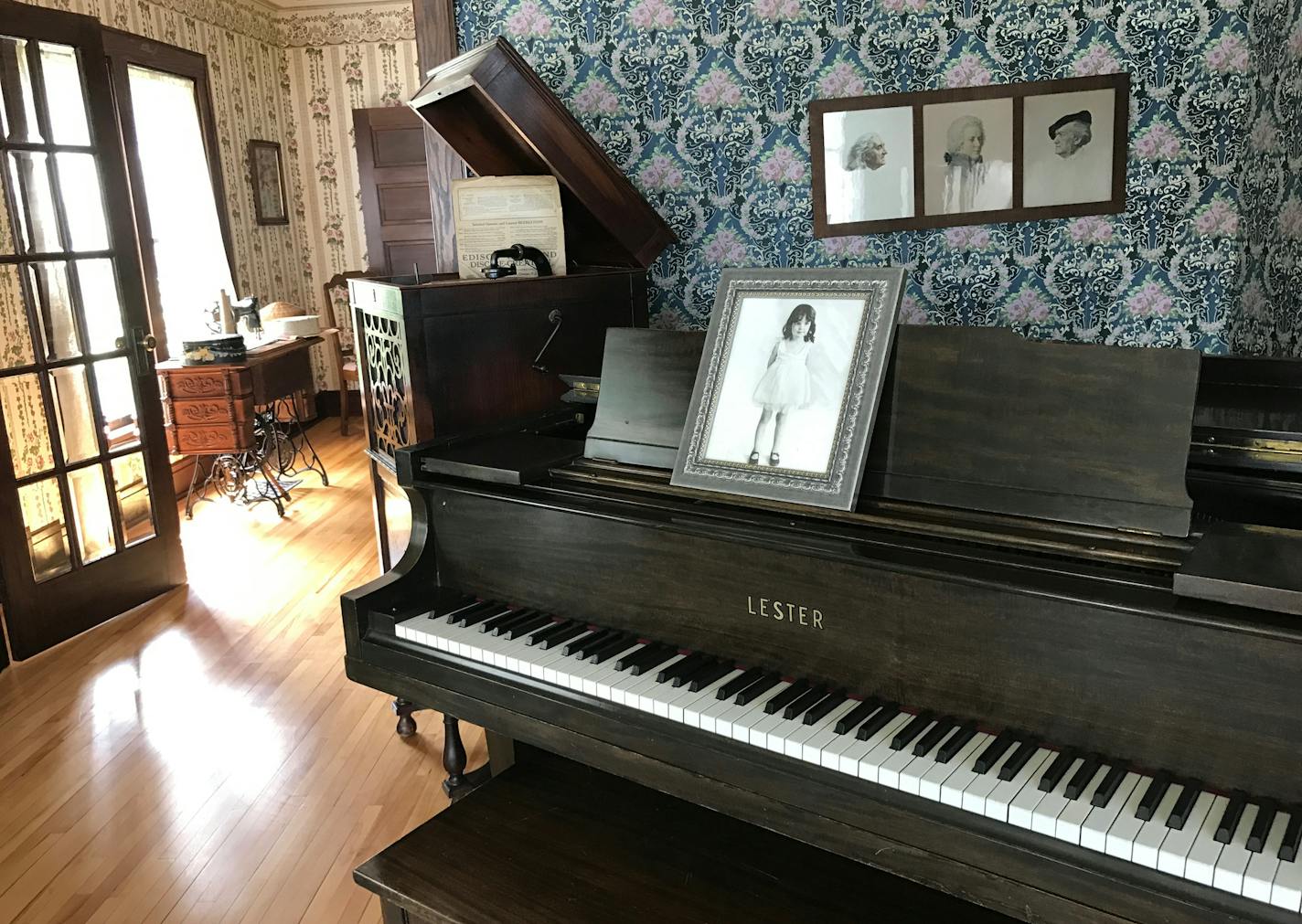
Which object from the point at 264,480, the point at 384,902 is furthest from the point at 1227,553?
the point at 264,480

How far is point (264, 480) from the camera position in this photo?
5.90 metres

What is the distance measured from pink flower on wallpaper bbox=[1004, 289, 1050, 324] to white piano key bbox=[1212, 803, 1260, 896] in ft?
4.66

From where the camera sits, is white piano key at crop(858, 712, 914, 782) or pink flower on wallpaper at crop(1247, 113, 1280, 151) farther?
pink flower on wallpaper at crop(1247, 113, 1280, 151)

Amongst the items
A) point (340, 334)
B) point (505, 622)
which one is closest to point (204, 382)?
point (340, 334)

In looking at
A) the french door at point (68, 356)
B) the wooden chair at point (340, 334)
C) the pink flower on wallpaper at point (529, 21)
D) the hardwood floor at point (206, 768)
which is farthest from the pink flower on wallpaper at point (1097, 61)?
the wooden chair at point (340, 334)

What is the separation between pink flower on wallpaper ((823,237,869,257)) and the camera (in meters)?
2.41

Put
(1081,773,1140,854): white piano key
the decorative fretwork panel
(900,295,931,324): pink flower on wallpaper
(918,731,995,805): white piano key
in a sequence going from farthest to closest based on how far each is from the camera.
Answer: (900,295,931,324): pink flower on wallpaper, the decorative fretwork panel, (918,731,995,805): white piano key, (1081,773,1140,854): white piano key

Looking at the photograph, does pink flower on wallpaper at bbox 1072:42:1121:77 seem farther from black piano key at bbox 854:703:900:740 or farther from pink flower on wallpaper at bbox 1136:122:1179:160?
black piano key at bbox 854:703:900:740

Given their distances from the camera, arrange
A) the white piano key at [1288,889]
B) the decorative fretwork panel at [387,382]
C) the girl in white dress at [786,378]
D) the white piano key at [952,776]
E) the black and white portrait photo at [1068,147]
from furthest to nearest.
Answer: the decorative fretwork panel at [387,382] → the black and white portrait photo at [1068,147] → the girl in white dress at [786,378] → the white piano key at [952,776] → the white piano key at [1288,889]

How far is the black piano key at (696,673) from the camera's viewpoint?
152 cm

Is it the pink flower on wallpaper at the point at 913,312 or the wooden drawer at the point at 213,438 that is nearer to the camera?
the pink flower on wallpaper at the point at 913,312

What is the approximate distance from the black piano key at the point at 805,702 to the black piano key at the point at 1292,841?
562 mm

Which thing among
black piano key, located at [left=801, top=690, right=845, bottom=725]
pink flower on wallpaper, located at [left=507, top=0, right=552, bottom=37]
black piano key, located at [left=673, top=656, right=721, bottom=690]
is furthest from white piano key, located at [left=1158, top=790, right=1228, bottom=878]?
pink flower on wallpaper, located at [left=507, top=0, right=552, bottom=37]

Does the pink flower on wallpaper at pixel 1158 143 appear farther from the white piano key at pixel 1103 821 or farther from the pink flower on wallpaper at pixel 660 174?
the white piano key at pixel 1103 821
